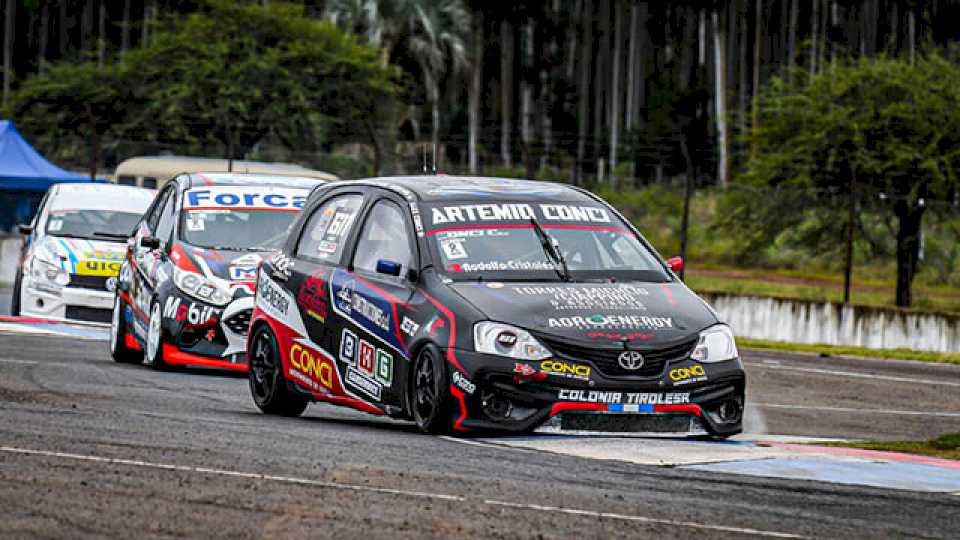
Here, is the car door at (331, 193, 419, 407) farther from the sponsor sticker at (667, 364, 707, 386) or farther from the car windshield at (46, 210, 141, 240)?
the car windshield at (46, 210, 141, 240)

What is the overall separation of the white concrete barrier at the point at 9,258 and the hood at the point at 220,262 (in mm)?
17960

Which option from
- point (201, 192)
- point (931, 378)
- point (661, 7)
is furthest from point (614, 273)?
point (661, 7)

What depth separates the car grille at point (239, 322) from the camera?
14570mm

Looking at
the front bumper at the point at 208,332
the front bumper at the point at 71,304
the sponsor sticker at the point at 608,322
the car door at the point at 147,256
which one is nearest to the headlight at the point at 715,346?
the sponsor sticker at the point at 608,322

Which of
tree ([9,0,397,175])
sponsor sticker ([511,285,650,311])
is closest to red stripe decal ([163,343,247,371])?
sponsor sticker ([511,285,650,311])

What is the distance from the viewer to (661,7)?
8162cm

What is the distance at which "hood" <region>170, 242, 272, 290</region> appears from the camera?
579 inches

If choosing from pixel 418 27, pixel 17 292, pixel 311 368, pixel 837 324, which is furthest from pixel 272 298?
pixel 418 27

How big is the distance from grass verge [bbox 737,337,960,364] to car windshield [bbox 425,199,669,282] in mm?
13506

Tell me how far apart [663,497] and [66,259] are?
13818 mm

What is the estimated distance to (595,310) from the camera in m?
9.92

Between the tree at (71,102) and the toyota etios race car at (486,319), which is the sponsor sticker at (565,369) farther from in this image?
the tree at (71,102)

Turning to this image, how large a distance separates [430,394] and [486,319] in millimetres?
558

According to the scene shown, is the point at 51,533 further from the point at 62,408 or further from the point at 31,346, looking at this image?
the point at 31,346
